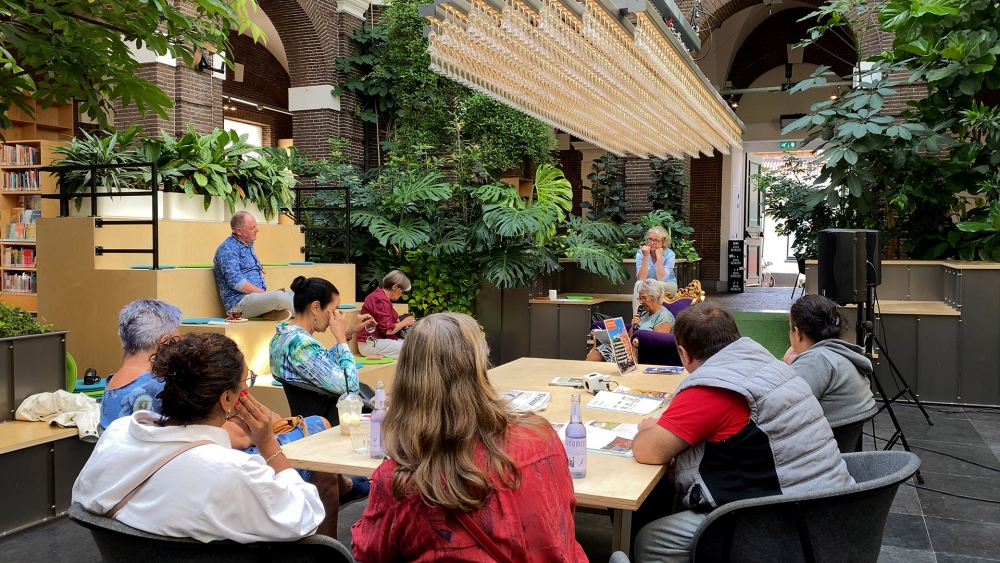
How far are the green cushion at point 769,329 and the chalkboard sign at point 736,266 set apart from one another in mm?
7976

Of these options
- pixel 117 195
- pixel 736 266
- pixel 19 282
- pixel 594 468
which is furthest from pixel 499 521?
pixel 736 266

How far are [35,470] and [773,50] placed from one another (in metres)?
19.4

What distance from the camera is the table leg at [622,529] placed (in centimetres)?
258

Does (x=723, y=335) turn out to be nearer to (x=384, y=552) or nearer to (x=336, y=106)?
(x=384, y=552)

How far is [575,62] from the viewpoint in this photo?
5012mm

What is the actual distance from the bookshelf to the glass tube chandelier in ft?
25.2

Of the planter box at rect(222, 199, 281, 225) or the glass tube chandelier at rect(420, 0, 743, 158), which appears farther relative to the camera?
the planter box at rect(222, 199, 281, 225)

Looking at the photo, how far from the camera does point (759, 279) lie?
19.8 metres

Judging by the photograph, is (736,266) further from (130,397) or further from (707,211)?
(130,397)

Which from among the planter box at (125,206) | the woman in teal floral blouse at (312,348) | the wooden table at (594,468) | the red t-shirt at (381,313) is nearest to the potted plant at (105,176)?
the planter box at (125,206)

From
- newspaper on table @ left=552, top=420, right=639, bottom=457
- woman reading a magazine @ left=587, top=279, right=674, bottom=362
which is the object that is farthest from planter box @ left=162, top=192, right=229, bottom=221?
newspaper on table @ left=552, top=420, right=639, bottom=457

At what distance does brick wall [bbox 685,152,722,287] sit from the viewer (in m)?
19.1

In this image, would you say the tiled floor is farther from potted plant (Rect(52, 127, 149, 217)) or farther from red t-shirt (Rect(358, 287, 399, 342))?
potted plant (Rect(52, 127, 149, 217))

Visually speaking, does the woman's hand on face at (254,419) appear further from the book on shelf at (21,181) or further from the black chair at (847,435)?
the book on shelf at (21,181)
